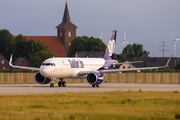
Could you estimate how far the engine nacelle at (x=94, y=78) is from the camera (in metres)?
46.3

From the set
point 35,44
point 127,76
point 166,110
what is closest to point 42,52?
point 35,44

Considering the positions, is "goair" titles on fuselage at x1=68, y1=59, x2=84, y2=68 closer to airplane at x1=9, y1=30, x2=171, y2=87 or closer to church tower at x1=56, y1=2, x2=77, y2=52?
airplane at x1=9, y1=30, x2=171, y2=87

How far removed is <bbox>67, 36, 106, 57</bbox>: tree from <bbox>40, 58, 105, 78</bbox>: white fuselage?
102m

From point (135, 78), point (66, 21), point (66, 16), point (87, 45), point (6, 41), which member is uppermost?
point (66, 16)

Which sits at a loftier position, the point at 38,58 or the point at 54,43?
the point at 54,43

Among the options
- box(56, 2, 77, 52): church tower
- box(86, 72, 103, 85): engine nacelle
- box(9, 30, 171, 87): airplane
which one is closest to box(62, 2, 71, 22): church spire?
box(56, 2, 77, 52): church tower

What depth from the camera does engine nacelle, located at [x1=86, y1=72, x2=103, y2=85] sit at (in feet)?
152

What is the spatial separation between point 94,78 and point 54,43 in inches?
5686

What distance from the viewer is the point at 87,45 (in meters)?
158

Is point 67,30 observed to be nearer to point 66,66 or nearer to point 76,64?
point 76,64

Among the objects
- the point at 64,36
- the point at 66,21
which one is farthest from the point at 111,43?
the point at 66,21

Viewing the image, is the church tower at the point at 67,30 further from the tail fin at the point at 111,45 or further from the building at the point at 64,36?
the tail fin at the point at 111,45

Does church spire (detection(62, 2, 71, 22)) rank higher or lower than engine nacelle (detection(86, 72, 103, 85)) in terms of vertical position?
higher

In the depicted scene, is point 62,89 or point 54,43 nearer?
point 62,89
